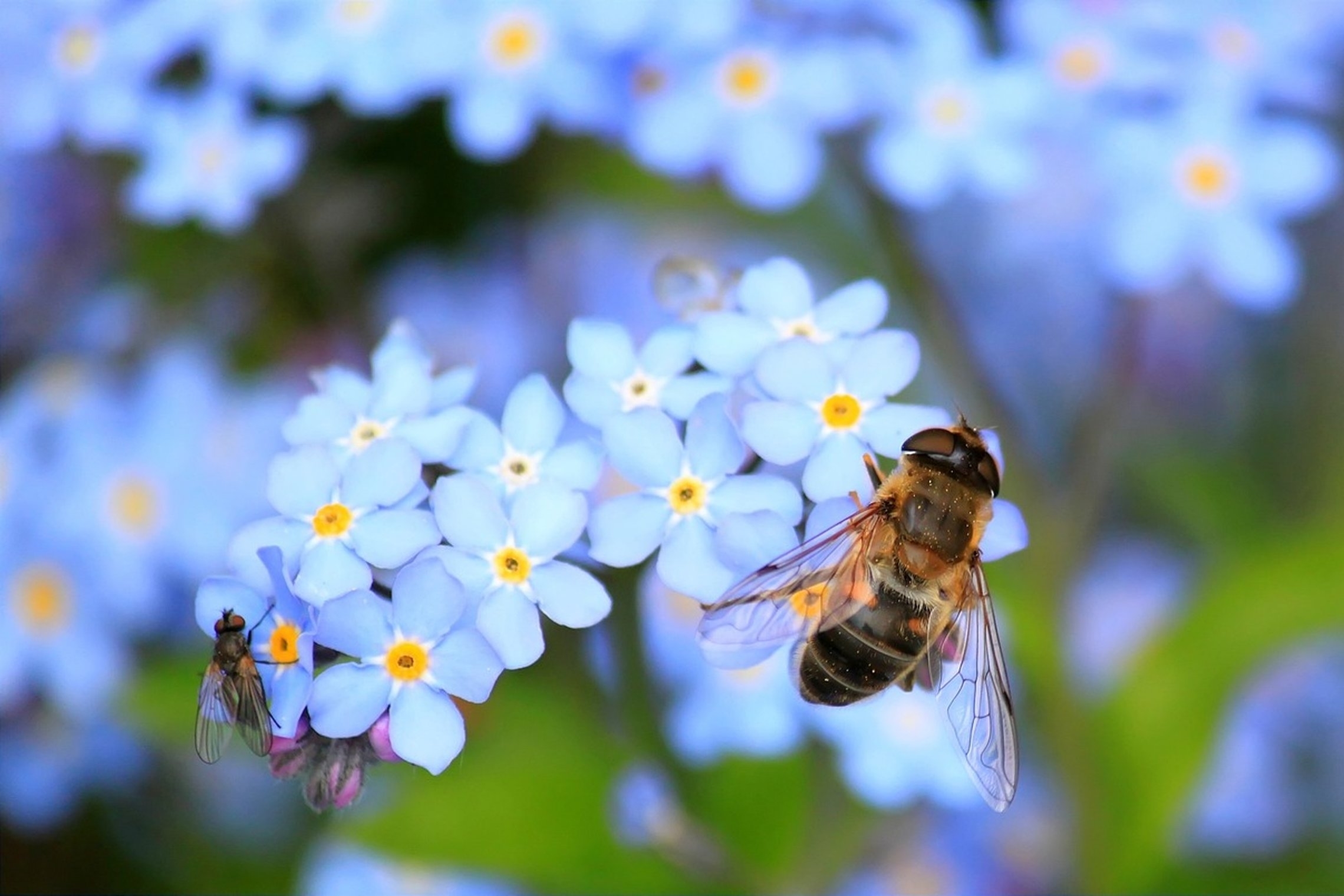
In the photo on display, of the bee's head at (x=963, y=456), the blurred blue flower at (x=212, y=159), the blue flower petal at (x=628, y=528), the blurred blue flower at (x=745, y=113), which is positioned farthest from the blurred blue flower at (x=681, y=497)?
the blurred blue flower at (x=212, y=159)

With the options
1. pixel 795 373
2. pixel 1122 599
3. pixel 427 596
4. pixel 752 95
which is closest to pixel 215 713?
pixel 427 596

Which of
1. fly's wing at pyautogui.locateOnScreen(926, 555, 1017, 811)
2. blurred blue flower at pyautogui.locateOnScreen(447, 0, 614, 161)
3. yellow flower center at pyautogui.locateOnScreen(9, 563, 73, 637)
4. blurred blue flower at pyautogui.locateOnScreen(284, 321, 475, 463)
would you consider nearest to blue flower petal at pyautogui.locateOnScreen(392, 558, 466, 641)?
blurred blue flower at pyautogui.locateOnScreen(284, 321, 475, 463)

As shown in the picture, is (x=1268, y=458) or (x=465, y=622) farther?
(x=1268, y=458)

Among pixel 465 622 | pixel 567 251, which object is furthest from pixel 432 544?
pixel 567 251

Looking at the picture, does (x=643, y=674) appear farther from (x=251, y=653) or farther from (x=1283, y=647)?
(x=1283, y=647)

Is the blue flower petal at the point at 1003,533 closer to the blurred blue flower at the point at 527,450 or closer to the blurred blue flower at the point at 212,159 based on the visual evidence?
the blurred blue flower at the point at 527,450

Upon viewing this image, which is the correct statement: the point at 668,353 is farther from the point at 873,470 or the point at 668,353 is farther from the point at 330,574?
the point at 330,574
